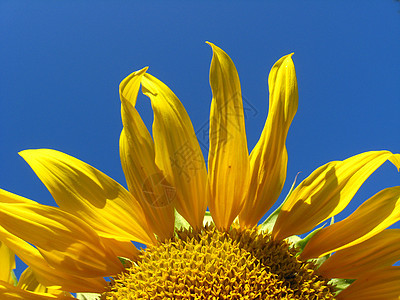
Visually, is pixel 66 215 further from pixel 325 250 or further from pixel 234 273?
pixel 325 250

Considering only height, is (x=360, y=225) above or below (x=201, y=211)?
below

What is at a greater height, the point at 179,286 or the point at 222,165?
the point at 222,165

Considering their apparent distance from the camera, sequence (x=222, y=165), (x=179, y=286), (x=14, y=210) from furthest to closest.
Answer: (x=222, y=165), (x=14, y=210), (x=179, y=286)

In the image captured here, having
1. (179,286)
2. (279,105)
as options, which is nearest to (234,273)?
(179,286)

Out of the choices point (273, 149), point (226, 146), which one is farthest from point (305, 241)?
point (226, 146)

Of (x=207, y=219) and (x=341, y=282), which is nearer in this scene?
(x=341, y=282)

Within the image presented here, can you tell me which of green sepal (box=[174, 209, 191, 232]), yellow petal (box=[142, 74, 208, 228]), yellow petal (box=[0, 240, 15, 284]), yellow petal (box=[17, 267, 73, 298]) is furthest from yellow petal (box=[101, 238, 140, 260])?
yellow petal (box=[0, 240, 15, 284])

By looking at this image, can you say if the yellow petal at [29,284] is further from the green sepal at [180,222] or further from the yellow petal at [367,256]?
the yellow petal at [367,256]

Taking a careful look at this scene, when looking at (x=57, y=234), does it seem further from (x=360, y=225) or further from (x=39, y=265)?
(x=360, y=225)
